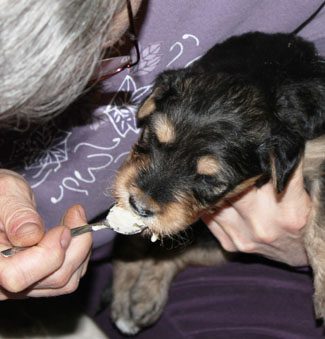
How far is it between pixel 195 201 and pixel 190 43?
1.47ft

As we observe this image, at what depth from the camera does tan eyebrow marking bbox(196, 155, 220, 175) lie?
1.57 m

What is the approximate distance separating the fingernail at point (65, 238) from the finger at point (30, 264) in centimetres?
2

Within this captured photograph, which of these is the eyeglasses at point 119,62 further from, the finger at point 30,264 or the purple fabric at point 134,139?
the finger at point 30,264

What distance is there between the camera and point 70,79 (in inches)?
49.2

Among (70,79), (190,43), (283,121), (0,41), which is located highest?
(0,41)

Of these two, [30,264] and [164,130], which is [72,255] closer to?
[30,264]

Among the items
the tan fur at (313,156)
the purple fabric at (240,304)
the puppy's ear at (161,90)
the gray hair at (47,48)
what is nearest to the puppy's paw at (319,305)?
the purple fabric at (240,304)

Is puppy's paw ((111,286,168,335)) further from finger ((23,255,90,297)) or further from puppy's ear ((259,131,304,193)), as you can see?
puppy's ear ((259,131,304,193))

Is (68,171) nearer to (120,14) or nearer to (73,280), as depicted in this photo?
(73,280)

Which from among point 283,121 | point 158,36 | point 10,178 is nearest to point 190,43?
point 158,36

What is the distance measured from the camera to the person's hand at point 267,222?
71.8 inches

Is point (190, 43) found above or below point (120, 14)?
below

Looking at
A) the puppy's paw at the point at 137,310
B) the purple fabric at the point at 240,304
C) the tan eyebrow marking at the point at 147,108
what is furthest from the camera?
the puppy's paw at the point at 137,310

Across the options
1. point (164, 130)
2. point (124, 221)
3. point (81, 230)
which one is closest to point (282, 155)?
point (164, 130)
